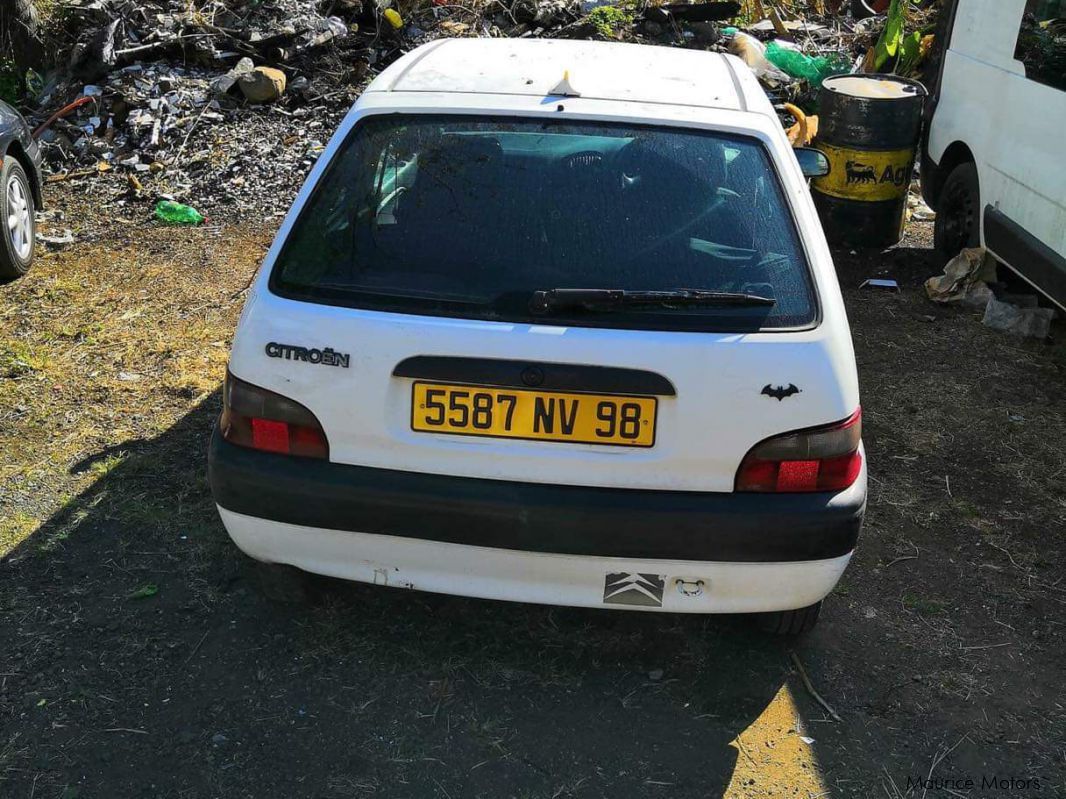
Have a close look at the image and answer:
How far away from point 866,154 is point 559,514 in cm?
530

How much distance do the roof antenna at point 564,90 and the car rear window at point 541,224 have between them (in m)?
0.17

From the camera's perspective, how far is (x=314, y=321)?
2701 millimetres

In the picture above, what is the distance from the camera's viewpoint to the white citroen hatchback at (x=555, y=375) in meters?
2.64

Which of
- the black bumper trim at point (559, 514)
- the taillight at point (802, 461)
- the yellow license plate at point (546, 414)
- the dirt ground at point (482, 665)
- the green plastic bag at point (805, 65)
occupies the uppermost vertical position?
the yellow license plate at point (546, 414)

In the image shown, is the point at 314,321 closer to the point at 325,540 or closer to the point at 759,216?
the point at 325,540

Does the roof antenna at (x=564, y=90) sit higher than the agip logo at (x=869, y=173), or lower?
higher

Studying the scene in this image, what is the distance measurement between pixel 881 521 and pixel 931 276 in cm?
343

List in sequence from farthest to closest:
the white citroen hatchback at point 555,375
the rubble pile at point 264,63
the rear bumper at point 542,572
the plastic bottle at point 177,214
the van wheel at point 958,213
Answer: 1. the rubble pile at point 264,63
2. the plastic bottle at point 177,214
3. the van wheel at point 958,213
4. the rear bumper at point 542,572
5. the white citroen hatchback at point 555,375

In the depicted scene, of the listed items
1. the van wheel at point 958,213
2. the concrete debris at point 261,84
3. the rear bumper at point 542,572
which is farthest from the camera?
the concrete debris at point 261,84

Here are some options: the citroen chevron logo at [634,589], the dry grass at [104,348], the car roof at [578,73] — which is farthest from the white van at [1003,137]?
the dry grass at [104,348]

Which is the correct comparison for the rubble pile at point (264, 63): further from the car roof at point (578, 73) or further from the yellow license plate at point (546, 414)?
A: the yellow license plate at point (546, 414)

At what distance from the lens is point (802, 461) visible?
2686 mm

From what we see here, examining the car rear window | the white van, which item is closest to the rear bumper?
the car rear window

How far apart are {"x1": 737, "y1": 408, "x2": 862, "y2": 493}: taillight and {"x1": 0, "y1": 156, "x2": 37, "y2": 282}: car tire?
5.05 m
